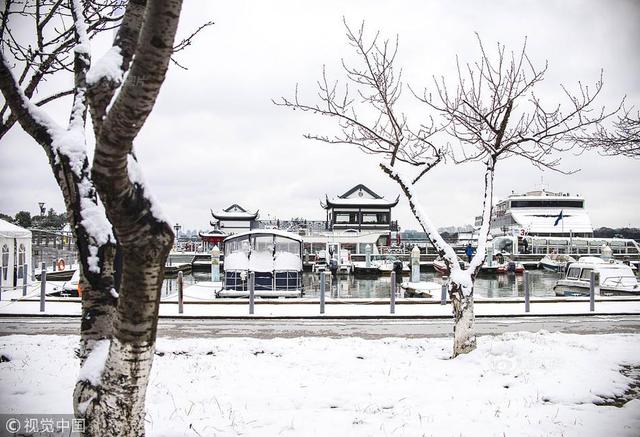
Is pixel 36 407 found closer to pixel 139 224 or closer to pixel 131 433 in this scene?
pixel 131 433

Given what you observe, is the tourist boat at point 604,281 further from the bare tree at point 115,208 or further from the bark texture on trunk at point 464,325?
the bare tree at point 115,208

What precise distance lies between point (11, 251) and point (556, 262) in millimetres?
42901

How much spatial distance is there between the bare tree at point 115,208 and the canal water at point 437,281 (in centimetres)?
2072

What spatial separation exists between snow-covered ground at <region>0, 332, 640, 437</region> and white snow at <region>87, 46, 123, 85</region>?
3.13 meters

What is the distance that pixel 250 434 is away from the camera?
14.1 feet

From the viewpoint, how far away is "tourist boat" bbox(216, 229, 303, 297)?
2134 centimetres

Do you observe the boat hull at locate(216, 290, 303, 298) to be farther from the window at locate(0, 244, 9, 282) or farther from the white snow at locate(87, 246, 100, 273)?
the white snow at locate(87, 246, 100, 273)

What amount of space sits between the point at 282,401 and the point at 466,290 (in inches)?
150

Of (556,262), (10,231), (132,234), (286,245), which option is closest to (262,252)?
(286,245)

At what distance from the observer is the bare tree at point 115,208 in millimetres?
2680

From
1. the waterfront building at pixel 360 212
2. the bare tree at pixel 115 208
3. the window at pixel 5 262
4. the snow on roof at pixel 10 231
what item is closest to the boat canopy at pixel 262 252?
the snow on roof at pixel 10 231

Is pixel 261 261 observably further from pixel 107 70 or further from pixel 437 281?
pixel 107 70

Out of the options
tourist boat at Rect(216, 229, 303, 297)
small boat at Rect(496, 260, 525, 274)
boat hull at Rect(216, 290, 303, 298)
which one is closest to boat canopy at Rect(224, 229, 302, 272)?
tourist boat at Rect(216, 229, 303, 297)

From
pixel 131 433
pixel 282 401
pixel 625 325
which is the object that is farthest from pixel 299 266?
pixel 131 433
